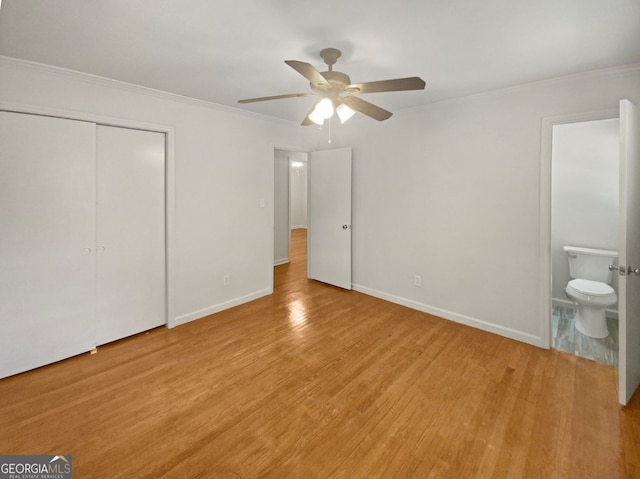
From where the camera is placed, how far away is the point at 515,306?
2.88 m

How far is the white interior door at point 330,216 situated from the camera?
4.21 meters

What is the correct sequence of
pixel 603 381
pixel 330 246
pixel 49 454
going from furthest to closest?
1. pixel 330 246
2. pixel 603 381
3. pixel 49 454

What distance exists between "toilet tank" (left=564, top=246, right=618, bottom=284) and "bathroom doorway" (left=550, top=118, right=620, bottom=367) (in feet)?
0.46

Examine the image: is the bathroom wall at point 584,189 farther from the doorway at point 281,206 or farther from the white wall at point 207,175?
the doorway at point 281,206

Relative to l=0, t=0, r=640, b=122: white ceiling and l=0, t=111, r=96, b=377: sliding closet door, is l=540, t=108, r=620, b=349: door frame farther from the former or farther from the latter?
l=0, t=111, r=96, b=377: sliding closet door

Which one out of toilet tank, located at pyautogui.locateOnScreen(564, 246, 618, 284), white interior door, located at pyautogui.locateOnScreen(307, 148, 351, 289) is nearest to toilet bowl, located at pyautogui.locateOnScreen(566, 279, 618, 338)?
toilet tank, located at pyautogui.locateOnScreen(564, 246, 618, 284)

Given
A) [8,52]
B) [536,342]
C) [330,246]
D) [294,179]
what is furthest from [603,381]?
[294,179]

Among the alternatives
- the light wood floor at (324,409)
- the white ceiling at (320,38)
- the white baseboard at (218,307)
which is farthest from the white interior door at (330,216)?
the white ceiling at (320,38)

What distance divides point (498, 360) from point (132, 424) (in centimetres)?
275

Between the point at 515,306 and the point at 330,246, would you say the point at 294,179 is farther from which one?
the point at 515,306

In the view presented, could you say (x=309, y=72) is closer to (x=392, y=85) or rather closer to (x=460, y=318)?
(x=392, y=85)

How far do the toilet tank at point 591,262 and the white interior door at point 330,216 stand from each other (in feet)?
8.72

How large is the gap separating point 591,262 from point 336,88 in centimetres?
348

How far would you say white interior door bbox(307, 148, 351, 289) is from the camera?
13.8 ft
